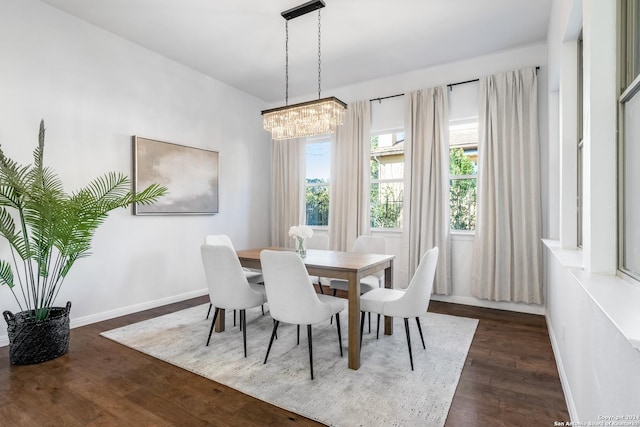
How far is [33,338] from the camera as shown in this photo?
2492mm

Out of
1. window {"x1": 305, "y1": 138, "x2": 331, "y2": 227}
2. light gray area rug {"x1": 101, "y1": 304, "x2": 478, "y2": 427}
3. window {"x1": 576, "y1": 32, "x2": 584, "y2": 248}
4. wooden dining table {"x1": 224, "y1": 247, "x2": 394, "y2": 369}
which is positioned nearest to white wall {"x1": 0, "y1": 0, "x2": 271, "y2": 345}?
light gray area rug {"x1": 101, "y1": 304, "x2": 478, "y2": 427}

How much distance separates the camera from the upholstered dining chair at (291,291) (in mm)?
2184

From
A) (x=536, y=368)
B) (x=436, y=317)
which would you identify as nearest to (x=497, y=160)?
(x=436, y=317)

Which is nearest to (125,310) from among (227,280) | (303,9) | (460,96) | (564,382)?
(227,280)

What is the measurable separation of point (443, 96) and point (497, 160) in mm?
1050

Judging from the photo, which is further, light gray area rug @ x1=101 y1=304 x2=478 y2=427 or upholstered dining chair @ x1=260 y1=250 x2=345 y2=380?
upholstered dining chair @ x1=260 y1=250 x2=345 y2=380

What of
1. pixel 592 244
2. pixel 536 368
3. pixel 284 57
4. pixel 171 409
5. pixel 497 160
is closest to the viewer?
pixel 592 244

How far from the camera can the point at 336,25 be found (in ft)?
11.1

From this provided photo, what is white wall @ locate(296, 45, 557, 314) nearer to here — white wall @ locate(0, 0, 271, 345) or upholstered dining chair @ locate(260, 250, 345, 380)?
white wall @ locate(0, 0, 271, 345)

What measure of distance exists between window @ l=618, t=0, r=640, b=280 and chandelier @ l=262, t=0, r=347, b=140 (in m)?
1.98

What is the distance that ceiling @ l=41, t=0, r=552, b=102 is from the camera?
3072 millimetres

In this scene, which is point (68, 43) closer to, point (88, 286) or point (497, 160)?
point (88, 286)

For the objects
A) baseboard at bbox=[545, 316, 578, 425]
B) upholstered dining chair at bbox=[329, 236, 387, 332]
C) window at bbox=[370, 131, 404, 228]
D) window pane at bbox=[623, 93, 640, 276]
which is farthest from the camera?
window at bbox=[370, 131, 404, 228]

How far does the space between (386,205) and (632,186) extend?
3.41 meters
